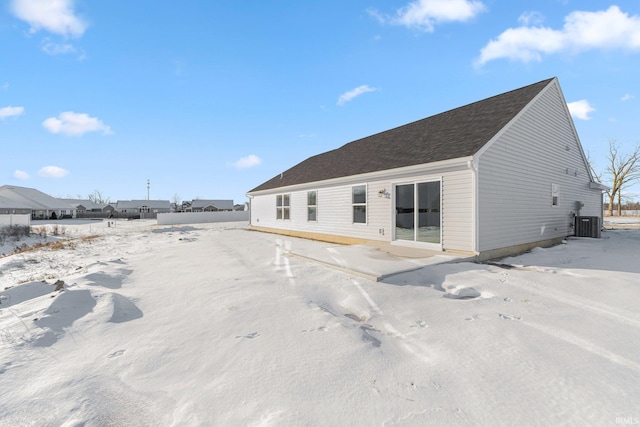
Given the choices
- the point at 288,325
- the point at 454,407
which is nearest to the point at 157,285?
the point at 288,325

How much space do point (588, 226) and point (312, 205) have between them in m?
11.4

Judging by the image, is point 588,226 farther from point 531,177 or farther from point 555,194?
point 531,177

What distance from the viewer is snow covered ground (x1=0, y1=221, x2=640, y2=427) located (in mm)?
2189

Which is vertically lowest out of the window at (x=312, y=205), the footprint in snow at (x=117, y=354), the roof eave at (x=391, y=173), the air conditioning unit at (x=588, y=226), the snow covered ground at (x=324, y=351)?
the footprint in snow at (x=117, y=354)

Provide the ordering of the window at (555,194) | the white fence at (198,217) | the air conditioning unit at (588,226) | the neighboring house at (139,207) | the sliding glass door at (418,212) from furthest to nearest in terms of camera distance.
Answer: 1. the neighboring house at (139,207)
2. the white fence at (198,217)
3. the air conditioning unit at (588,226)
4. the window at (555,194)
5. the sliding glass door at (418,212)

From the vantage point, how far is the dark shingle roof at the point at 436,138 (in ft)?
27.8

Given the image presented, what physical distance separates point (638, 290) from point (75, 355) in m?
8.11

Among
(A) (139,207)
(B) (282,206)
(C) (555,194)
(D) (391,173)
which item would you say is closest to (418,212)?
(D) (391,173)

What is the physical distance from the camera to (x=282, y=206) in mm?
16609

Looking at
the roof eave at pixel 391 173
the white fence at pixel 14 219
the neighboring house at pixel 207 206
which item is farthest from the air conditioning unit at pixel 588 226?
the neighboring house at pixel 207 206

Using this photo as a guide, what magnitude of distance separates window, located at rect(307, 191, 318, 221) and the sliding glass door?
15.4 ft

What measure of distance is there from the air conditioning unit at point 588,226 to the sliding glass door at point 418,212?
7205 mm

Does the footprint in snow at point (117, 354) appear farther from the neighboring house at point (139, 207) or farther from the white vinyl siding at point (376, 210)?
the neighboring house at point (139, 207)

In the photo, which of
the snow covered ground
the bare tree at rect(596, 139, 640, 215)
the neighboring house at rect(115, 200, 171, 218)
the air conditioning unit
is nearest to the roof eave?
the snow covered ground
